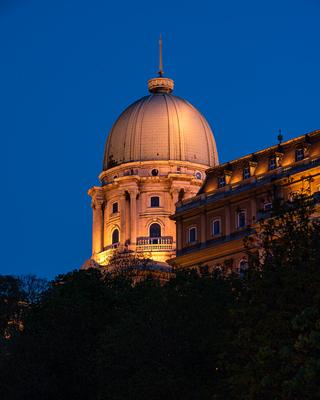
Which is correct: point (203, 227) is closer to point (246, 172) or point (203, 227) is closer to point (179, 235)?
point (179, 235)

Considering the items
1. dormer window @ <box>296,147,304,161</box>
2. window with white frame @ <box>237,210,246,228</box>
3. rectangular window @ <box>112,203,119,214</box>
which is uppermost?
rectangular window @ <box>112,203,119,214</box>

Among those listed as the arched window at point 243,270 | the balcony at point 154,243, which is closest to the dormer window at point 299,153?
the arched window at point 243,270

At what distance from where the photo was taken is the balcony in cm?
16650

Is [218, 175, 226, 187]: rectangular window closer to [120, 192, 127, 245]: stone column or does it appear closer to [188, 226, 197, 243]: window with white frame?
[188, 226, 197, 243]: window with white frame

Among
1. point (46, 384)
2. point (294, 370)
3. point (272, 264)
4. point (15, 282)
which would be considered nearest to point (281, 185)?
point (15, 282)

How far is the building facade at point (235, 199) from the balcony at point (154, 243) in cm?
4121

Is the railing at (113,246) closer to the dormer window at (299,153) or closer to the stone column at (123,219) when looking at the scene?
the stone column at (123,219)

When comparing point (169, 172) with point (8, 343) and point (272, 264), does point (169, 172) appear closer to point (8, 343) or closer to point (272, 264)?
point (8, 343)

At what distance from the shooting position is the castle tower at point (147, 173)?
170500 mm

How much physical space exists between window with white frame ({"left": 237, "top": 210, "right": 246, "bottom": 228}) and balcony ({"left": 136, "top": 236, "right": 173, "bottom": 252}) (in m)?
50.9

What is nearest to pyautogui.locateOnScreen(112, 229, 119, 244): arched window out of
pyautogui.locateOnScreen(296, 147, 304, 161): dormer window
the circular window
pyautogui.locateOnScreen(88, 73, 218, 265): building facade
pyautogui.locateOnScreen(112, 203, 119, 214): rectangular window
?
pyautogui.locateOnScreen(88, 73, 218, 265): building facade

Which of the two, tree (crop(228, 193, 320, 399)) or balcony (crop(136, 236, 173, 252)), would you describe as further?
balcony (crop(136, 236, 173, 252))

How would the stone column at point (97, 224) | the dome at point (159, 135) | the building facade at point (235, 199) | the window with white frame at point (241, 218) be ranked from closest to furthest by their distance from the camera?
the building facade at point (235, 199)
the window with white frame at point (241, 218)
the stone column at point (97, 224)
the dome at point (159, 135)

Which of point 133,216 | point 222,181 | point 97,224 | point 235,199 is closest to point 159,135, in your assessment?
point 133,216
